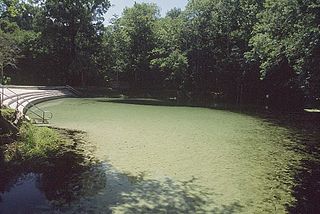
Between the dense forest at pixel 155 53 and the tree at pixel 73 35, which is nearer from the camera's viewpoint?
the dense forest at pixel 155 53

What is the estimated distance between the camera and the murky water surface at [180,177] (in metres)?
6.23

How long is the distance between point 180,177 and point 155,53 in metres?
35.6

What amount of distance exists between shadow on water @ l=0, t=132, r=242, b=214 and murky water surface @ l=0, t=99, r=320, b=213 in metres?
0.02

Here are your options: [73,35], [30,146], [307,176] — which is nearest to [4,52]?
[30,146]

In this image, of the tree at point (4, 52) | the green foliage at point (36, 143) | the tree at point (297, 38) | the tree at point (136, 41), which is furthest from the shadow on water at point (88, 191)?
the tree at point (136, 41)

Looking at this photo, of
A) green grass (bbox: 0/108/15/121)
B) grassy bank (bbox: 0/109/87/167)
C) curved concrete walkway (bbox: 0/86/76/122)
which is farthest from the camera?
curved concrete walkway (bbox: 0/86/76/122)

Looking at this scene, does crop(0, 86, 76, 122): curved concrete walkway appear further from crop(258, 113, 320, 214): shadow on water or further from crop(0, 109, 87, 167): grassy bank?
crop(258, 113, 320, 214): shadow on water

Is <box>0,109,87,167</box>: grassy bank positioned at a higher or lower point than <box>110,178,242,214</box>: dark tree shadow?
higher

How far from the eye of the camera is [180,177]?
807 centimetres

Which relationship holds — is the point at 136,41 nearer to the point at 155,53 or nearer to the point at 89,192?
the point at 155,53

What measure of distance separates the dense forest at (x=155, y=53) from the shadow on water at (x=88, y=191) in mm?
22087

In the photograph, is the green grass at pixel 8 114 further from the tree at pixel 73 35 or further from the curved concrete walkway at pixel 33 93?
the tree at pixel 73 35

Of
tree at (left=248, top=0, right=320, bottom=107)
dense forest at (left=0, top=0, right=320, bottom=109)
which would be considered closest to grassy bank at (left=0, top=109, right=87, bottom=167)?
tree at (left=248, top=0, right=320, bottom=107)

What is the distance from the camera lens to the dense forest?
34.5 meters
